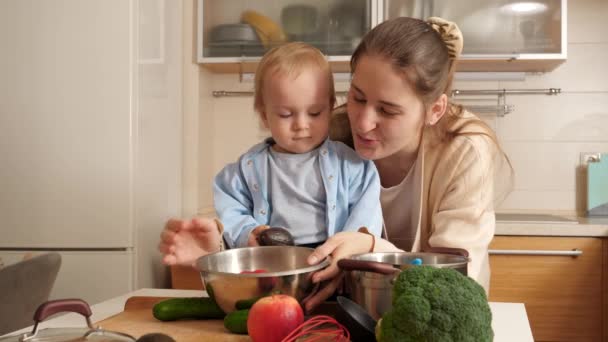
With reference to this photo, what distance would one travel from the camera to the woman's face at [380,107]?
132cm

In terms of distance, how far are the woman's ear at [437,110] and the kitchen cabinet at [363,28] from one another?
132 centimetres

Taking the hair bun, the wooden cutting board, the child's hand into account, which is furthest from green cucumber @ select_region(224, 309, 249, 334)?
the hair bun

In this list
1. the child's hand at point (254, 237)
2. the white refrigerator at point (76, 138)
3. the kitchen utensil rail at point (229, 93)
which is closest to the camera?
the child's hand at point (254, 237)

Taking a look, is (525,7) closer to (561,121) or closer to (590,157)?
(561,121)

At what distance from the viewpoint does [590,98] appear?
2.93 m

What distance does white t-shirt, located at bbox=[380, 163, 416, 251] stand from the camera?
1.61 m

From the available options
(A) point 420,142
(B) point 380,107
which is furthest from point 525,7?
(B) point 380,107

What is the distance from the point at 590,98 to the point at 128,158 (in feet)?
6.68

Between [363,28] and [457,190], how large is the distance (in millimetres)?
1492

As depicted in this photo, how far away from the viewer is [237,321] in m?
0.93

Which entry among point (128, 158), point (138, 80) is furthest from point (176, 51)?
point (128, 158)

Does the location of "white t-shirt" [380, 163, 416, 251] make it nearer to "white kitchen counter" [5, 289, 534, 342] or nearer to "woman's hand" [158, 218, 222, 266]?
"white kitchen counter" [5, 289, 534, 342]

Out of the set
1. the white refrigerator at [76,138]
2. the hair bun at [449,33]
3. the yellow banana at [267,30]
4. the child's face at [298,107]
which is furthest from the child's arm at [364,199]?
the yellow banana at [267,30]

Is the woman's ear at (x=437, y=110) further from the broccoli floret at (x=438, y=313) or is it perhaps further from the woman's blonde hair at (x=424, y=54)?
the broccoli floret at (x=438, y=313)
